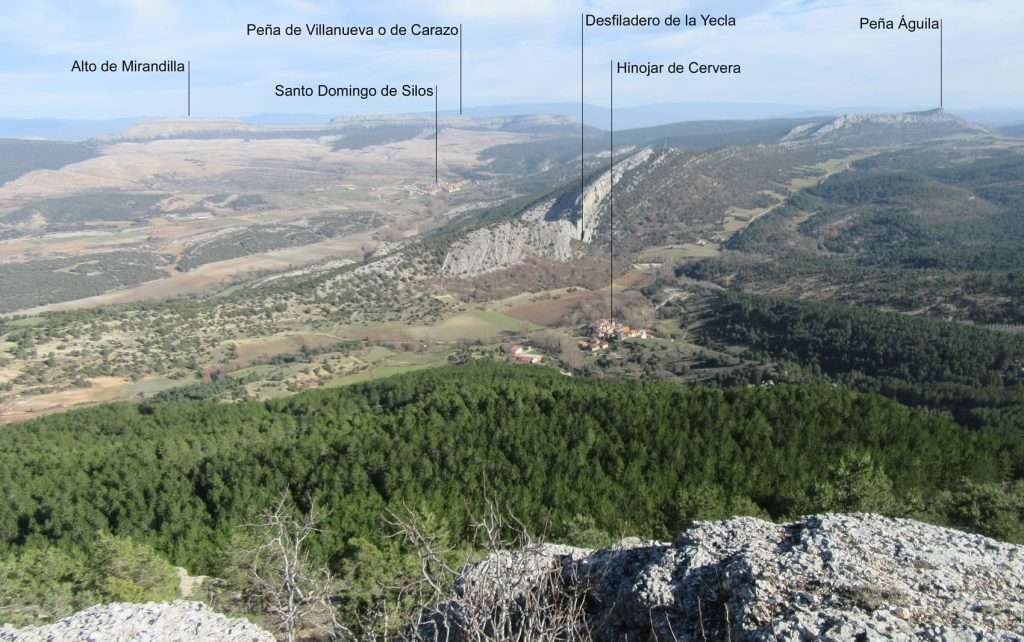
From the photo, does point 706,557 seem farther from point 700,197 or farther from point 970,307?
point 700,197

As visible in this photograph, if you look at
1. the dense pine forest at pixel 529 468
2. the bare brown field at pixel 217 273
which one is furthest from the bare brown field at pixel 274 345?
the bare brown field at pixel 217 273

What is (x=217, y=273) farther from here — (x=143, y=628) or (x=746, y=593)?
(x=746, y=593)

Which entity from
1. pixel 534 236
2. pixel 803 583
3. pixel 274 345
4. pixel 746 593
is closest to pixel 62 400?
pixel 274 345

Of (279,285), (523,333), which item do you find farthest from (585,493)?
(279,285)

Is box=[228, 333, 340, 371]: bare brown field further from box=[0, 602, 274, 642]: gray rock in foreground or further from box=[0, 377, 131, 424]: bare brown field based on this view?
box=[0, 602, 274, 642]: gray rock in foreground

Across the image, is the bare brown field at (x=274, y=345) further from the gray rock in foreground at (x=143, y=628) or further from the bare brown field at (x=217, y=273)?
the gray rock in foreground at (x=143, y=628)

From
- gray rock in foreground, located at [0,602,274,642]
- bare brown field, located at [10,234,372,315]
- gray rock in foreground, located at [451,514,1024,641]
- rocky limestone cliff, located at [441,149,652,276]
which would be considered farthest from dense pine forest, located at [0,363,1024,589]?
bare brown field, located at [10,234,372,315]

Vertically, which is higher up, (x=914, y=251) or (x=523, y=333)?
(x=914, y=251)
